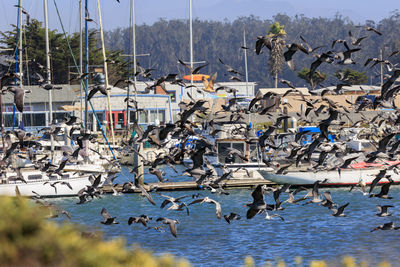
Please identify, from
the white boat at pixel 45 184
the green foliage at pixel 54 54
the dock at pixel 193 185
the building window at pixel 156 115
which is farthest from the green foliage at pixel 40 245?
the green foliage at pixel 54 54

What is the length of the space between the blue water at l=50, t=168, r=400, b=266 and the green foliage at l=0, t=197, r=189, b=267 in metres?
17.8

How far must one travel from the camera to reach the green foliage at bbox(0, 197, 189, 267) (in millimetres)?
3797

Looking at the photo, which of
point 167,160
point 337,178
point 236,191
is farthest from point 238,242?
point 337,178

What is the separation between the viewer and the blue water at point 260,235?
23.1 metres

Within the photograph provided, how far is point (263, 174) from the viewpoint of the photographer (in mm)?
38219

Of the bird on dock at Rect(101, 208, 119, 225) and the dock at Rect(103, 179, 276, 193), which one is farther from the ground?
the bird on dock at Rect(101, 208, 119, 225)

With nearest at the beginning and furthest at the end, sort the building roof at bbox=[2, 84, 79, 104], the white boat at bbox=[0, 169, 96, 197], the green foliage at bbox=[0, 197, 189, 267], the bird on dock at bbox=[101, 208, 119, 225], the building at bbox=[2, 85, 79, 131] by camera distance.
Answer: the green foliage at bbox=[0, 197, 189, 267] < the bird on dock at bbox=[101, 208, 119, 225] < the white boat at bbox=[0, 169, 96, 197] < the building at bbox=[2, 85, 79, 131] < the building roof at bbox=[2, 84, 79, 104]

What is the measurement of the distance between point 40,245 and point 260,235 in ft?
75.0

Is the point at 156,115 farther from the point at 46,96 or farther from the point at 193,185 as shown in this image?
the point at 193,185

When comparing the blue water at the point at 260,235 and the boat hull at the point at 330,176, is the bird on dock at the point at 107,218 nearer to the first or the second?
the blue water at the point at 260,235

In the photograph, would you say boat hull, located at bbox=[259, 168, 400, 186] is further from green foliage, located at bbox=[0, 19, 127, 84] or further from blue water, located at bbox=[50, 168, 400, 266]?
green foliage, located at bbox=[0, 19, 127, 84]

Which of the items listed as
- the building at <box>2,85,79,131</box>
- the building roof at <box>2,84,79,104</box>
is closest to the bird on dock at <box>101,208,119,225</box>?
the building at <box>2,85,79,131</box>

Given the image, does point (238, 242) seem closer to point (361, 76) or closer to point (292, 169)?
point (292, 169)

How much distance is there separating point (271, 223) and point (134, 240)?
615 cm
